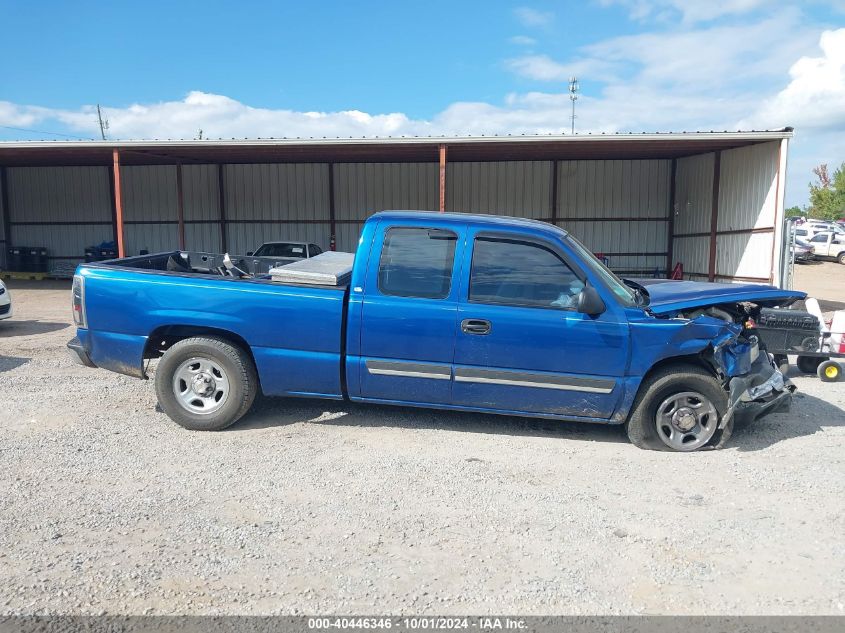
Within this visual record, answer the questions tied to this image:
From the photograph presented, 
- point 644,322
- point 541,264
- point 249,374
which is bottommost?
point 249,374

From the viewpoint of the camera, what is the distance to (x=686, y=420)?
489 cm

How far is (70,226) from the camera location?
21547mm

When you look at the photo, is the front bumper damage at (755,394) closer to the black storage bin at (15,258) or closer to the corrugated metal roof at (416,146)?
the corrugated metal roof at (416,146)

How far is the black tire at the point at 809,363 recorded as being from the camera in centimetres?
734

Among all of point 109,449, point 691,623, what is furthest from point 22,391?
point 691,623

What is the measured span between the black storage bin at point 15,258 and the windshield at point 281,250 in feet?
30.9

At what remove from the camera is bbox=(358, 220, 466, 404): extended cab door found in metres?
4.88

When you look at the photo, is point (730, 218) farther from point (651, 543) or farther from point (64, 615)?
point (64, 615)

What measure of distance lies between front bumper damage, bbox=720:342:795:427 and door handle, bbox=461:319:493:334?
74.5 inches

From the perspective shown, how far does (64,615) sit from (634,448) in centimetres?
394

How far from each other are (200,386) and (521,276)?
276cm

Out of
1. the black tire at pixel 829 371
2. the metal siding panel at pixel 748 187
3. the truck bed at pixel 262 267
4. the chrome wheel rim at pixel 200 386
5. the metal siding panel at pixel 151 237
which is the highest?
the metal siding panel at pixel 748 187

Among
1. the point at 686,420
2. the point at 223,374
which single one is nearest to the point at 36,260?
the point at 223,374

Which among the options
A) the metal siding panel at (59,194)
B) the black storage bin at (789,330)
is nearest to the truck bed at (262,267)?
the black storage bin at (789,330)
